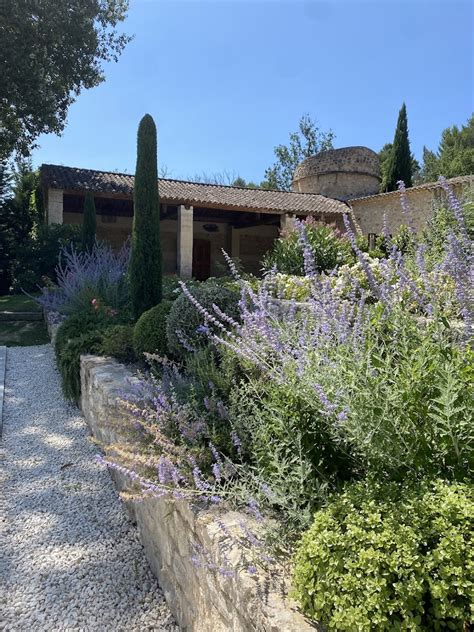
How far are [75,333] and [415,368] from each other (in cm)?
520

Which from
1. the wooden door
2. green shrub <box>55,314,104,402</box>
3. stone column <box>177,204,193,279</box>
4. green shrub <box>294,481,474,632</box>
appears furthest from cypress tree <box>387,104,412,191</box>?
green shrub <box>294,481,474,632</box>

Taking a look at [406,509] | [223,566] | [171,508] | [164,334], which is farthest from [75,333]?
[406,509]

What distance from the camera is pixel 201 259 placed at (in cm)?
1897

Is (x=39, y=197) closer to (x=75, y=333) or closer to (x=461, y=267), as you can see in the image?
(x=75, y=333)

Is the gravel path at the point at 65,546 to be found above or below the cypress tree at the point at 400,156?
below

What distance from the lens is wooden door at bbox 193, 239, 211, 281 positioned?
18859mm

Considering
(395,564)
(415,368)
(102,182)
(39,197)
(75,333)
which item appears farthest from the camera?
(39,197)

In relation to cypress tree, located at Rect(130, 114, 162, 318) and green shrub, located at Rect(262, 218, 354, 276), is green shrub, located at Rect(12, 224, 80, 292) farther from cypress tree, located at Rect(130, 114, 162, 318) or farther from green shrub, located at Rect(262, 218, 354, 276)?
cypress tree, located at Rect(130, 114, 162, 318)

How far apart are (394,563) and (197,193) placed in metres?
15.7

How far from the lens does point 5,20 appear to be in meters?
11.2

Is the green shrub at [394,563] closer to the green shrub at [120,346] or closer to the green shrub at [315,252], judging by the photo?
the green shrub at [120,346]

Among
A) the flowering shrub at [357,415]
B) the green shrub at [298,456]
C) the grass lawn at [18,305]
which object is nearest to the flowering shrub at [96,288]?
the grass lawn at [18,305]

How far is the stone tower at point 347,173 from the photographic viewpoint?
2014cm

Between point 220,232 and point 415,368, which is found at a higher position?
point 220,232
